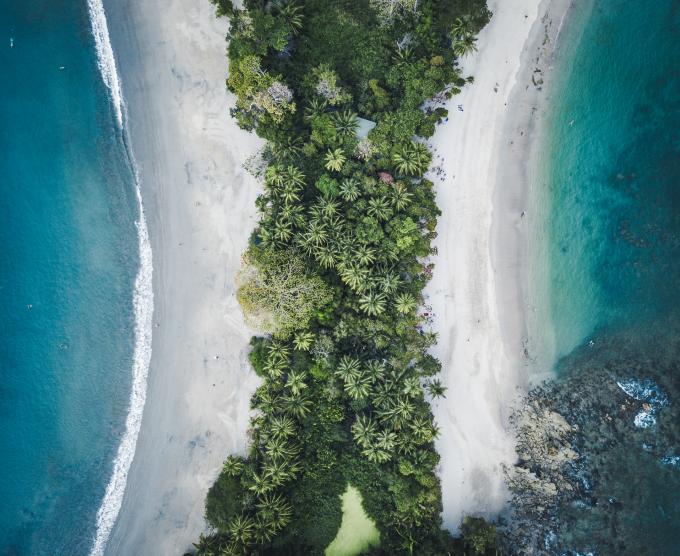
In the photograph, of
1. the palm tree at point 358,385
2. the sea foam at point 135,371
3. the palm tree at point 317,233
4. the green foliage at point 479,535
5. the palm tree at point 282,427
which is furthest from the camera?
the sea foam at point 135,371

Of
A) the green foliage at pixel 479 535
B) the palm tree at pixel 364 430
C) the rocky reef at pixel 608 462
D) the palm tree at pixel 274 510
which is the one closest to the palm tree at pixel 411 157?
the palm tree at pixel 364 430

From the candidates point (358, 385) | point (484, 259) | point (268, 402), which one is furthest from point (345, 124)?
point (268, 402)

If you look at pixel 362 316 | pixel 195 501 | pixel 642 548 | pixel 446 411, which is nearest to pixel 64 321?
pixel 195 501

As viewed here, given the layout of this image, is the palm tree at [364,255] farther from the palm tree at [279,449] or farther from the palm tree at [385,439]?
the palm tree at [279,449]

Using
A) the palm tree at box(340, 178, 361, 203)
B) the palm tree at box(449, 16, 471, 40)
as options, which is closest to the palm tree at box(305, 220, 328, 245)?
the palm tree at box(340, 178, 361, 203)

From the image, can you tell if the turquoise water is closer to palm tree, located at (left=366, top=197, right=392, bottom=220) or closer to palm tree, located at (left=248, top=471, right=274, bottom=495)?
palm tree, located at (left=366, top=197, right=392, bottom=220)

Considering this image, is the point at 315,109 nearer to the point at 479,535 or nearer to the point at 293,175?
the point at 293,175
